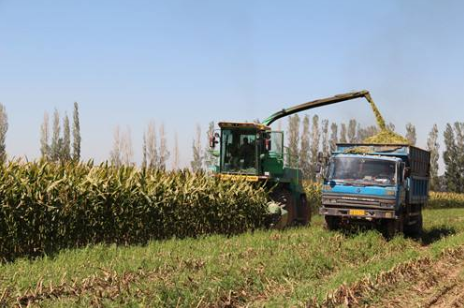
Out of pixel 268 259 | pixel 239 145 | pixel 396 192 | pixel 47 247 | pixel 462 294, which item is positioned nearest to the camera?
pixel 462 294

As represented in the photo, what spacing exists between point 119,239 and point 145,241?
0.79 m

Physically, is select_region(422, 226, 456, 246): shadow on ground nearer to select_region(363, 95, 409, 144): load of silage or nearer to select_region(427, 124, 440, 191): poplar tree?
select_region(363, 95, 409, 144): load of silage

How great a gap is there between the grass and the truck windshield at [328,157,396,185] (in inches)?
102

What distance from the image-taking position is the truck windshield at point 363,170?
1529cm

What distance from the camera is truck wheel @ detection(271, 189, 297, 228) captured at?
19.0m

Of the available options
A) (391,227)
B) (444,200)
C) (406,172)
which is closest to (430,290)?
(391,227)

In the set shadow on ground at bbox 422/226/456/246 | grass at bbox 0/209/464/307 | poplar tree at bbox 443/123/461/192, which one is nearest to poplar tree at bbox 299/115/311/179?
poplar tree at bbox 443/123/461/192

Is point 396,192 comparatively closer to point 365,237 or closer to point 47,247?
point 365,237

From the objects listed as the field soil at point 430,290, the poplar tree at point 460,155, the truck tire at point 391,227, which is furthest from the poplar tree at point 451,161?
the field soil at point 430,290

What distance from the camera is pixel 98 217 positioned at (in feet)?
40.8

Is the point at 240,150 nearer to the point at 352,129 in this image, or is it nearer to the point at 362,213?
the point at 362,213

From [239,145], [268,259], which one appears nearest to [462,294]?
[268,259]

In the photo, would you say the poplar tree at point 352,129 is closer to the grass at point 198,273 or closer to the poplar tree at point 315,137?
the poplar tree at point 315,137

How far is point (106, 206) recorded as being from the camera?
1270 cm
